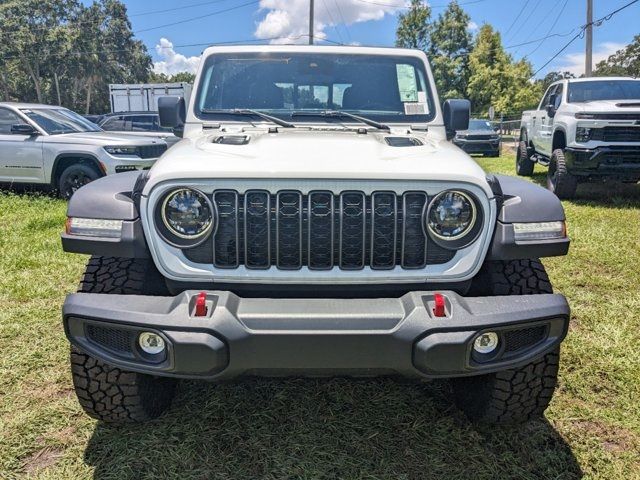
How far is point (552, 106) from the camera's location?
915 centimetres

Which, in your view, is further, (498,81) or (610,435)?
(498,81)

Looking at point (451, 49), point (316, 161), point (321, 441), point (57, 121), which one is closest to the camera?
point (316, 161)

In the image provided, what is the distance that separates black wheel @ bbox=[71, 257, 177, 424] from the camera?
2303 mm

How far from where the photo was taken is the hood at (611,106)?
763cm

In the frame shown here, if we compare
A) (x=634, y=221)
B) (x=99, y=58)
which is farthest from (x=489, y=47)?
(x=634, y=221)

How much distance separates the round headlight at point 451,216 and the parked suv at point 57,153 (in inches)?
263

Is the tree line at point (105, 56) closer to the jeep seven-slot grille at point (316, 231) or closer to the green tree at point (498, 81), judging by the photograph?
the green tree at point (498, 81)

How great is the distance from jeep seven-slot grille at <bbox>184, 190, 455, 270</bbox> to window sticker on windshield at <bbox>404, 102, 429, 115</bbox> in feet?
4.63

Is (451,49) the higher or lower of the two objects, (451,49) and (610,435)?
the higher

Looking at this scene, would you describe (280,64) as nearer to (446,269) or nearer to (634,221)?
(446,269)

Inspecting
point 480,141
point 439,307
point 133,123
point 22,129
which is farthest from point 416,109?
point 480,141

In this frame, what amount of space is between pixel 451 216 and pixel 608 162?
22.4 ft

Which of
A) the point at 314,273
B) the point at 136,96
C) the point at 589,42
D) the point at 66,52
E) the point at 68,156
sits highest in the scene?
the point at 66,52

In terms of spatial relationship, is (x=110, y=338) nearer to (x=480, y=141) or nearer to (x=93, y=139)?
(x=93, y=139)
